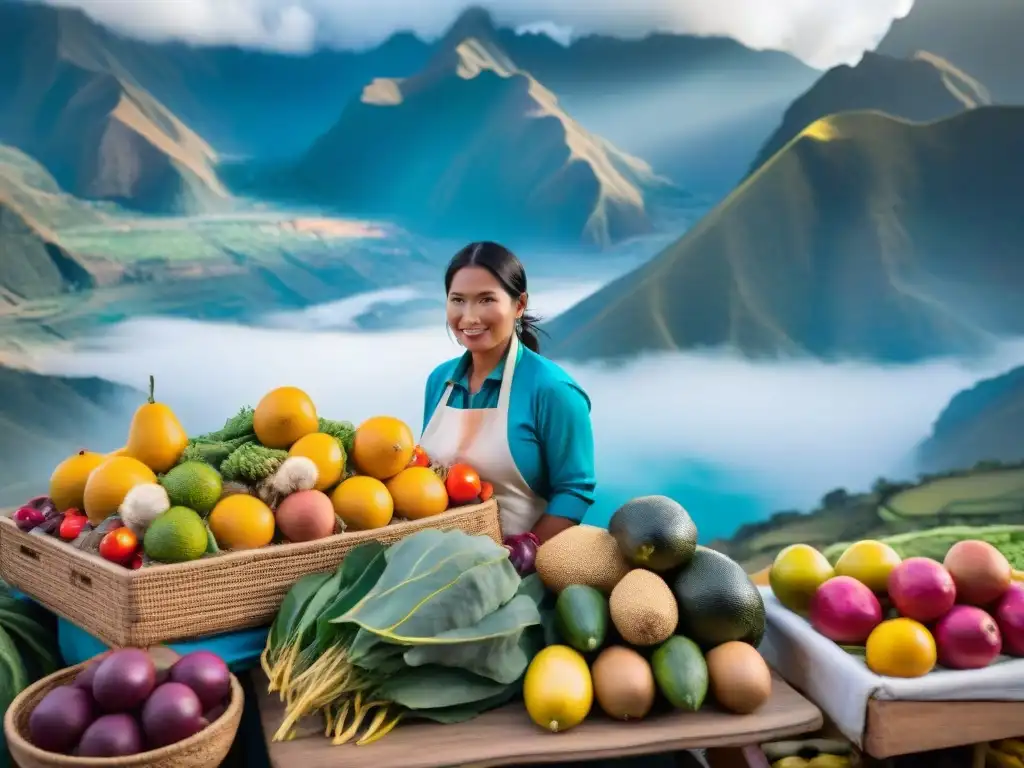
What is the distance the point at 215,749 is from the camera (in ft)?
4.25

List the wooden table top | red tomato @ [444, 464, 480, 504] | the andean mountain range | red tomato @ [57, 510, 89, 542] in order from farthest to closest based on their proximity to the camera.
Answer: the andean mountain range
red tomato @ [444, 464, 480, 504]
red tomato @ [57, 510, 89, 542]
the wooden table top

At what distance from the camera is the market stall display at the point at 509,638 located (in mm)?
1429

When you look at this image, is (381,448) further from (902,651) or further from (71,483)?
(902,651)

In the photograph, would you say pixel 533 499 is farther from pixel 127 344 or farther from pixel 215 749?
pixel 127 344

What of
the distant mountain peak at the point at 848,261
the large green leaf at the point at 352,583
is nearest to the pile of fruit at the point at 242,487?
the large green leaf at the point at 352,583

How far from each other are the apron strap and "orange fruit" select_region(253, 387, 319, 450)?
2.08 ft

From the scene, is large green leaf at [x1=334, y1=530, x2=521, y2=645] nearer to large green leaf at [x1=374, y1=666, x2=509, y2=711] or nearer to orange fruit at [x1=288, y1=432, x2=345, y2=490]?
large green leaf at [x1=374, y1=666, x2=509, y2=711]

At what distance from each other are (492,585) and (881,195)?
13.5ft

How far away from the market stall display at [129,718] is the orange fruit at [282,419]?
0.57m

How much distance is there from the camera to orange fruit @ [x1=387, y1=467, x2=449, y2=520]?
1.84m

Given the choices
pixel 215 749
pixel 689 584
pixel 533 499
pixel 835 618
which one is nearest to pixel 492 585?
pixel 689 584

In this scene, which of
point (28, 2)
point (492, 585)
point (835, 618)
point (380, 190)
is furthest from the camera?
point (380, 190)

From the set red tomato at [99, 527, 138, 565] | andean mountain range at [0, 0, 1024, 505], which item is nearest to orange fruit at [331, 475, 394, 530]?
red tomato at [99, 527, 138, 565]

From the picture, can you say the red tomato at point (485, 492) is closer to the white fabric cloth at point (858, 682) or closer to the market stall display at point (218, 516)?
the market stall display at point (218, 516)
